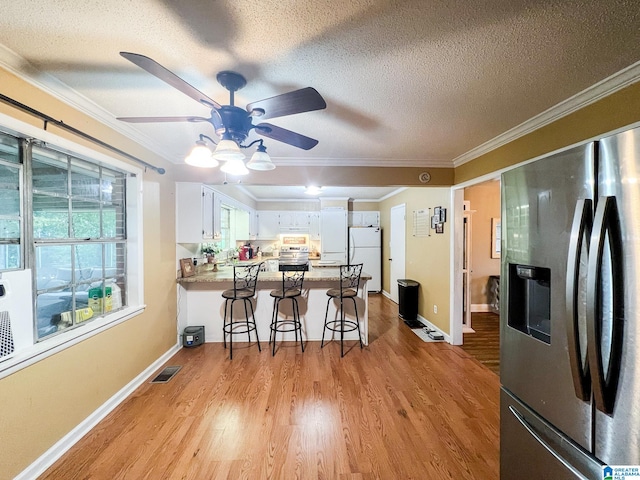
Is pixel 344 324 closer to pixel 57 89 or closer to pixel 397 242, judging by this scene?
pixel 397 242

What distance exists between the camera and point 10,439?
1.42m

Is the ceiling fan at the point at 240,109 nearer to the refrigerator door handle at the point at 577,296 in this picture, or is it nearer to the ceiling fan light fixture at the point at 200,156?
the ceiling fan light fixture at the point at 200,156

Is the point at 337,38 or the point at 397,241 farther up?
the point at 337,38

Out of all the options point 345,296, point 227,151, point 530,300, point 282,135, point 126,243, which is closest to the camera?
point 530,300

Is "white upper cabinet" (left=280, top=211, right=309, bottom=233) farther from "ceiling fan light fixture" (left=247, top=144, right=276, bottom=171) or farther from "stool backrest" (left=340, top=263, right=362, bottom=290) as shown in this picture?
"ceiling fan light fixture" (left=247, top=144, right=276, bottom=171)

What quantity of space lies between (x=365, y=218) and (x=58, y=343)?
5846 mm

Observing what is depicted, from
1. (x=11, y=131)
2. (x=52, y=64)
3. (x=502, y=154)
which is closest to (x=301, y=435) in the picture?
(x=11, y=131)

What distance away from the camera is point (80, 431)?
1.83m

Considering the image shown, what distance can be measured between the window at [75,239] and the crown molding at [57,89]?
358 millimetres

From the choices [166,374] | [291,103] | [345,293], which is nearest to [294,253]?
[345,293]

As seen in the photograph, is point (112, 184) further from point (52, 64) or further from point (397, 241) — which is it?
point (397, 241)

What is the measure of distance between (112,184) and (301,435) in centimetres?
264

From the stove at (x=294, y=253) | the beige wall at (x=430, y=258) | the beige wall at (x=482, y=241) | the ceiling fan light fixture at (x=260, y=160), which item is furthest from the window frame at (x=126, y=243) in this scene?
the beige wall at (x=482, y=241)

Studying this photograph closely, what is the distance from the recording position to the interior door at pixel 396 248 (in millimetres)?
5091
